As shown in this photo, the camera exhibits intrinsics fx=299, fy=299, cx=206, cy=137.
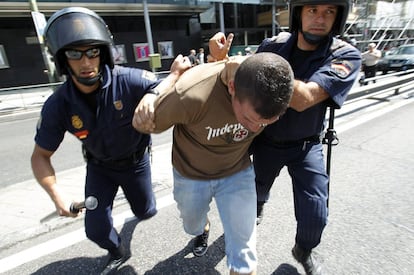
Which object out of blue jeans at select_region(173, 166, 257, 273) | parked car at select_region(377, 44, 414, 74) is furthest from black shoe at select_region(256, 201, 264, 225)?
parked car at select_region(377, 44, 414, 74)

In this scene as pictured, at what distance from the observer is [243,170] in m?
2.09

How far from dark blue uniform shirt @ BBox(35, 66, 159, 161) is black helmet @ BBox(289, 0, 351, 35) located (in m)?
1.13

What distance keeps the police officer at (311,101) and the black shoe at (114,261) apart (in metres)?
1.38

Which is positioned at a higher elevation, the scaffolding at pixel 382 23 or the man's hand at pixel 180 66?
the man's hand at pixel 180 66

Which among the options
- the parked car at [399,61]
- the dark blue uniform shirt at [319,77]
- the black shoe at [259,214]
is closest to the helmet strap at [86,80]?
the dark blue uniform shirt at [319,77]

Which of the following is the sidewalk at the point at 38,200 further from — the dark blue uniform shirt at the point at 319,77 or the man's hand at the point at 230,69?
the dark blue uniform shirt at the point at 319,77

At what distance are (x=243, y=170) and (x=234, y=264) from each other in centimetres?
61

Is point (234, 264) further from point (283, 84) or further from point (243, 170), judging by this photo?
point (283, 84)

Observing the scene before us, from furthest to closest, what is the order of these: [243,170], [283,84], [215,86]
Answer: [243,170] < [215,86] < [283,84]

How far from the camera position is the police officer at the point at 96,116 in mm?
1908

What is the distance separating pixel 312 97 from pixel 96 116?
1.45m

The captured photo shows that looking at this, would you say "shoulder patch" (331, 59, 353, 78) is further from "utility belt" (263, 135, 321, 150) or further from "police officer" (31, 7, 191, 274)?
"police officer" (31, 7, 191, 274)

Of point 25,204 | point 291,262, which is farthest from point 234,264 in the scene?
point 25,204

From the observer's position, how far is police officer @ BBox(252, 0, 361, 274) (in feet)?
6.44
